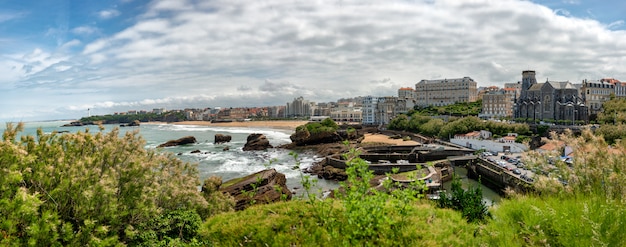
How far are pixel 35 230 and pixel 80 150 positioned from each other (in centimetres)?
349

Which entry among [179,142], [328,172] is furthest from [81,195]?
[179,142]

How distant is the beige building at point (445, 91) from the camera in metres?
122

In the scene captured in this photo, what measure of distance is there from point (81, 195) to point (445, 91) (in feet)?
417

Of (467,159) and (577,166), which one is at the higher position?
(577,166)

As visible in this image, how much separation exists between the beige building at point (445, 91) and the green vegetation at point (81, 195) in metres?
123

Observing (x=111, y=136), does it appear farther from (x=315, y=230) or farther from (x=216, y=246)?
(x=315, y=230)

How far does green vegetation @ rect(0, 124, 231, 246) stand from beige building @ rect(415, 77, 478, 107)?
123000 millimetres

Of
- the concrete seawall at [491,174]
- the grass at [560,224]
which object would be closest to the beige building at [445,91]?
the concrete seawall at [491,174]

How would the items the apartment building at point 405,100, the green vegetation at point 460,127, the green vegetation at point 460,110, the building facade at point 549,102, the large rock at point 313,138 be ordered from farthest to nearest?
the apartment building at point 405,100 → the green vegetation at point 460,110 → the large rock at point 313,138 → the building facade at point 549,102 → the green vegetation at point 460,127

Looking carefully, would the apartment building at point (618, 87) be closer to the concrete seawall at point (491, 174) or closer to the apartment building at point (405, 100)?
the apartment building at point (405, 100)

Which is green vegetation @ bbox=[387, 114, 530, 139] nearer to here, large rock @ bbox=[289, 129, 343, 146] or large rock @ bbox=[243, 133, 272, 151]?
large rock @ bbox=[289, 129, 343, 146]

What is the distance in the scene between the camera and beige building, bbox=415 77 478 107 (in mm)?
122250

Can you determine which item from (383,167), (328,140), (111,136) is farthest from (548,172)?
(328,140)

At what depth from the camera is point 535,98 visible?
238ft
